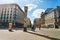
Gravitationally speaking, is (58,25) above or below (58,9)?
below

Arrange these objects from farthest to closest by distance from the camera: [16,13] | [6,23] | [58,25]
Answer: [16,13], [6,23], [58,25]

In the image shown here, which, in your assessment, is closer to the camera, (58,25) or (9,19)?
(58,25)

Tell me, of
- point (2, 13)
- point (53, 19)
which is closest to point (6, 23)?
point (2, 13)

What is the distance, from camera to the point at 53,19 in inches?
3260

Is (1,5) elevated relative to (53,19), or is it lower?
elevated

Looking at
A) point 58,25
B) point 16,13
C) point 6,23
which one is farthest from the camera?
point 16,13

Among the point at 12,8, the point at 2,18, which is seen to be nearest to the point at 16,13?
the point at 12,8

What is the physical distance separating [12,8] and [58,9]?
106 feet

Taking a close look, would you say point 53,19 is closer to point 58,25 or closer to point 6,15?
point 58,25

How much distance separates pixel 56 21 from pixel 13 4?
32697 millimetres

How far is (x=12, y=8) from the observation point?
84.8 meters

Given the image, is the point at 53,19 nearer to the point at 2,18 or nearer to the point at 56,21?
the point at 56,21

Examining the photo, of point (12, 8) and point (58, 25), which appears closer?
point (58, 25)

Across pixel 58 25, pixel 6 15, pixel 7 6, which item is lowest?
pixel 58 25
